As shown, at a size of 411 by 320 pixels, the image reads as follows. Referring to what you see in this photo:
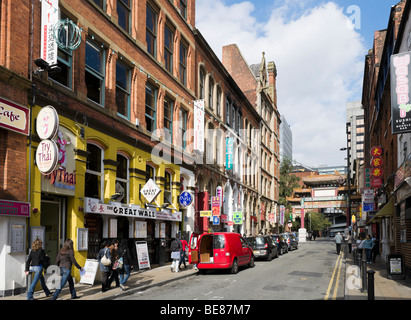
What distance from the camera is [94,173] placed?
16.1 metres

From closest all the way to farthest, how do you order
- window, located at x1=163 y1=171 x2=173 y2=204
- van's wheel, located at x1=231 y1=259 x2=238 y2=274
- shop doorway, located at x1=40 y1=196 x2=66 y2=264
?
1. shop doorway, located at x1=40 y1=196 x2=66 y2=264
2. van's wheel, located at x1=231 y1=259 x2=238 y2=274
3. window, located at x1=163 y1=171 x2=173 y2=204

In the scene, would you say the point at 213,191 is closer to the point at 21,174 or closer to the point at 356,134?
the point at 21,174

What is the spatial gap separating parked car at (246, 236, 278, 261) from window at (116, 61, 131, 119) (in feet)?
36.3

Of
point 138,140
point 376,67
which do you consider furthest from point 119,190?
point 376,67

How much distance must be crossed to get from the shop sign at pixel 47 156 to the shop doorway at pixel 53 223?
7.14 ft

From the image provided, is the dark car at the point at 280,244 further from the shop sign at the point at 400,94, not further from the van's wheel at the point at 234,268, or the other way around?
the shop sign at the point at 400,94

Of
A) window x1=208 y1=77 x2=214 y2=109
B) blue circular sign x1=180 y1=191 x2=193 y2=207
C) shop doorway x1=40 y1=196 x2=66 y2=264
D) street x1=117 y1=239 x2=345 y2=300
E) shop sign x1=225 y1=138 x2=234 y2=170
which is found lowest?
street x1=117 y1=239 x2=345 y2=300

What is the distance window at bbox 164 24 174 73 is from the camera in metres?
23.6

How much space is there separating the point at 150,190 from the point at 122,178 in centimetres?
134

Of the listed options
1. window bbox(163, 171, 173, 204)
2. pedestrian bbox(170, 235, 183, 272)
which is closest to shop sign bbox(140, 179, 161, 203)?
pedestrian bbox(170, 235, 183, 272)

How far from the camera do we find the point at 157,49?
22.1m

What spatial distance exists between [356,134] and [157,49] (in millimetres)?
139516

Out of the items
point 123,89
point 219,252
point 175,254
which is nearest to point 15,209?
point 175,254

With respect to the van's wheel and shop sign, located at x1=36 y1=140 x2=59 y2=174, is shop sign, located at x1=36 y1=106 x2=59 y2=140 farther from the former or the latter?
the van's wheel
